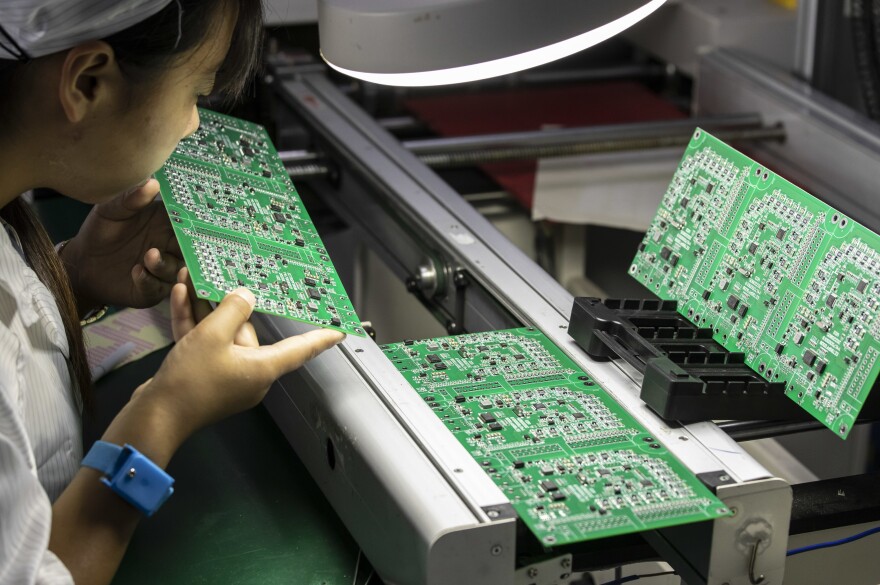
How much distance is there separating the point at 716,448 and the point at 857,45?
5.57 ft

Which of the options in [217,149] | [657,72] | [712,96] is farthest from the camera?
[657,72]

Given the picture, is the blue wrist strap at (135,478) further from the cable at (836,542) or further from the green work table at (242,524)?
the cable at (836,542)

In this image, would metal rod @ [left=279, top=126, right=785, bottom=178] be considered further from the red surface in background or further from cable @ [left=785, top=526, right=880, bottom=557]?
cable @ [left=785, top=526, right=880, bottom=557]

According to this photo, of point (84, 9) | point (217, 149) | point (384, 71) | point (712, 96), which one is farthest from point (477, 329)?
point (712, 96)

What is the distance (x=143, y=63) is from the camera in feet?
4.17

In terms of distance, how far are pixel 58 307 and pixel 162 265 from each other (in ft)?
0.76

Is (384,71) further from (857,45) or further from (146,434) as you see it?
(857,45)

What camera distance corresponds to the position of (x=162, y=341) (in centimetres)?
193

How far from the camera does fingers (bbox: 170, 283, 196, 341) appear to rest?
1446 mm

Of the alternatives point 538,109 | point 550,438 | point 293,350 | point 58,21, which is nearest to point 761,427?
point 550,438

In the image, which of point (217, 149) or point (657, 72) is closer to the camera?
point (217, 149)

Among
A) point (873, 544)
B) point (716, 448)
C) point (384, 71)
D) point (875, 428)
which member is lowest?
point (875, 428)

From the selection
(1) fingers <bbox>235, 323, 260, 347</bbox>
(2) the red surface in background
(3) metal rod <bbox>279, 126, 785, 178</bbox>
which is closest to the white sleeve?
(1) fingers <bbox>235, 323, 260, 347</bbox>

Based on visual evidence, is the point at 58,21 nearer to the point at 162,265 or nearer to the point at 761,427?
the point at 162,265
